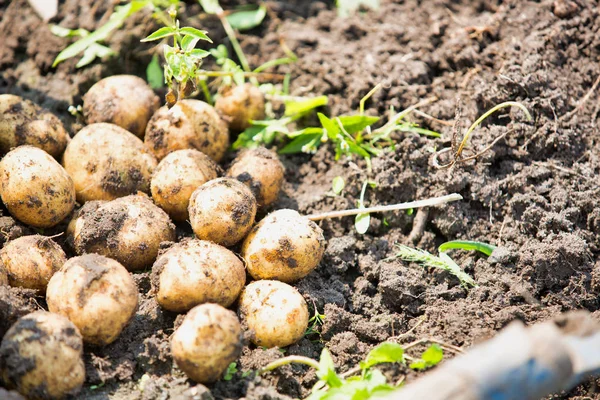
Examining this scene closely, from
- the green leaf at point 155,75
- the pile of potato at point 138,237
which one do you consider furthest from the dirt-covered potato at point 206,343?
the green leaf at point 155,75

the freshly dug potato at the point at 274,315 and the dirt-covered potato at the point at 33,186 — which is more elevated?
the dirt-covered potato at the point at 33,186

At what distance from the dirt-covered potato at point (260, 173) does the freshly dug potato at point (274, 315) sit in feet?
1.76

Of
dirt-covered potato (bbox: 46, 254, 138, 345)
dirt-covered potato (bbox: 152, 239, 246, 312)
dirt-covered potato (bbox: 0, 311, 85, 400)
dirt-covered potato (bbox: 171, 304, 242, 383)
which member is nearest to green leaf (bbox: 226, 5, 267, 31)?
dirt-covered potato (bbox: 152, 239, 246, 312)

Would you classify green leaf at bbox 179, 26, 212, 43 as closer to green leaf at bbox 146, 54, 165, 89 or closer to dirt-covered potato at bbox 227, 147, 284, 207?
dirt-covered potato at bbox 227, 147, 284, 207

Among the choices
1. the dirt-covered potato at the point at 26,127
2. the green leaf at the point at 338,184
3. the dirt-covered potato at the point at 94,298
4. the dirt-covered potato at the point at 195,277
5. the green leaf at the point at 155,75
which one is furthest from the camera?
the green leaf at the point at 155,75

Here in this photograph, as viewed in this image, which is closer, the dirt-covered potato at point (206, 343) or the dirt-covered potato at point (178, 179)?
the dirt-covered potato at point (206, 343)

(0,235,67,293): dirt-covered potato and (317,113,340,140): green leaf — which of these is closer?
(0,235,67,293): dirt-covered potato

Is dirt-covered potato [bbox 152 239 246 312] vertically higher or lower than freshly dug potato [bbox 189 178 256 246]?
lower

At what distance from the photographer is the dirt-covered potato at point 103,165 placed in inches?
103

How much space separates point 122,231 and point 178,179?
1.12ft

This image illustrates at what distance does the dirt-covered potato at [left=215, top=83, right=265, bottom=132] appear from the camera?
3.12m

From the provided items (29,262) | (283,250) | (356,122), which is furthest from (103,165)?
(356,122)

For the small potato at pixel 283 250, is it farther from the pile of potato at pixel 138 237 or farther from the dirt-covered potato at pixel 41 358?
the dirt-covered potato at pixel 41 358

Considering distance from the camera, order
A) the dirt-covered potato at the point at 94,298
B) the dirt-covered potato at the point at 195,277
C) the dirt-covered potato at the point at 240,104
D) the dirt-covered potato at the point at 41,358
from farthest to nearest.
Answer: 1. the dirt-covered potato at the point at 240,104
2. the dirt-covered potato at the point at 195,277
3. the dirt-covered potato at the point at 94,298
4. the dirt-covered potato at the point at 41,358
